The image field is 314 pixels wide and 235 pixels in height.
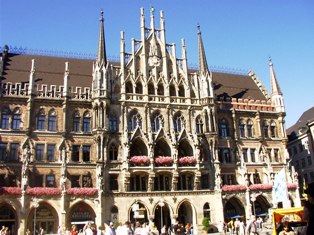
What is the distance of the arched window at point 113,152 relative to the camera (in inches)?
1586

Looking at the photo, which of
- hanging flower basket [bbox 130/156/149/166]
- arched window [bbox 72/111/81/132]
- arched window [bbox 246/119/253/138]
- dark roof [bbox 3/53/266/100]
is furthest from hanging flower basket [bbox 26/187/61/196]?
arched window [bbox 246/119/253/138]

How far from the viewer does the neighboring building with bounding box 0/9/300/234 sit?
123 feet

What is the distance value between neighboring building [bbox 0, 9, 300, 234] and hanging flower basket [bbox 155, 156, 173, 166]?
0.43ft

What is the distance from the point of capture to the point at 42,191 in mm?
36188

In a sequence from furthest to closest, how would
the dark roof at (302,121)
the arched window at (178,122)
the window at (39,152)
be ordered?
1. the dark roof at (302,121)
2. the arched window at (178,122)
3. the window at (39,152)

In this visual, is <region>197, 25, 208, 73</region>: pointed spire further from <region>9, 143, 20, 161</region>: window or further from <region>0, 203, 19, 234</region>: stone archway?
<region>0, 203, 19, 234</region>: stone archway

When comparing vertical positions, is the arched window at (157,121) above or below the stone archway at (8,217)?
above

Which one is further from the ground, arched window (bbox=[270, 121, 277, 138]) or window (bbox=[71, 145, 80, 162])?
arched window (bbox=[270, 121, 277, 138])

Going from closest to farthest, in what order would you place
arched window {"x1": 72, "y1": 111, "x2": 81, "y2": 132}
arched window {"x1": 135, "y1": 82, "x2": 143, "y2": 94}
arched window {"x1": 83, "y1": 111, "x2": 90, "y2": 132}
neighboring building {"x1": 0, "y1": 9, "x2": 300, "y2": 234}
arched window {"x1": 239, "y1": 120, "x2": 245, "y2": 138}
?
neighboring building {"x1": 0, "y1": 9, "x2": 300, "y2": 234} < arched window {"x1": 72, "y1": 111, "x2": 81, "y2": 132} < arched window {"x1": 83, "y1": 111, "x2": 90, "y2": 132} < arched window {"x1": 135, "y1": 82, "x2": 143, "y2": 94} < arched window {"x1": 239, "y1": 120, "x2": 245, "y2": 138}

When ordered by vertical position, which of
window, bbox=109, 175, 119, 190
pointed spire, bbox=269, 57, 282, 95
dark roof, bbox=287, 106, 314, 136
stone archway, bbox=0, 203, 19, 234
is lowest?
stone archway, bbox=0, 203, 19, 234

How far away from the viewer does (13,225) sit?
35719mm

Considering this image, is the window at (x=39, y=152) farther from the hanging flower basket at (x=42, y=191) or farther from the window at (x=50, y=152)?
the hanging flower basket at (x=42, y=191)

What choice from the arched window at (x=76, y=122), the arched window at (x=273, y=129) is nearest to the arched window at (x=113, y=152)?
the arched window at (x=76, y=122)

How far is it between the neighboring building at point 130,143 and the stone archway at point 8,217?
0.11 metres
